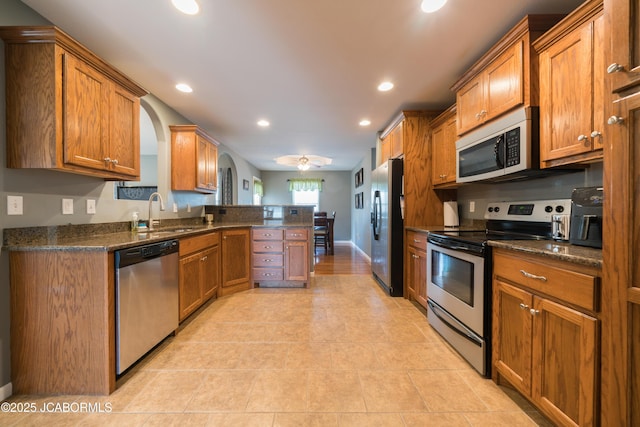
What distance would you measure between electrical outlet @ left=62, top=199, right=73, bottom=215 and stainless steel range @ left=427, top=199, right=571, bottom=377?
2.88m

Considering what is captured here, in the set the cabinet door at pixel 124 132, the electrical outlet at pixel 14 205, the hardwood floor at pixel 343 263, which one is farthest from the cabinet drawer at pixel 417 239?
the electrical outlet at pixel 14 205

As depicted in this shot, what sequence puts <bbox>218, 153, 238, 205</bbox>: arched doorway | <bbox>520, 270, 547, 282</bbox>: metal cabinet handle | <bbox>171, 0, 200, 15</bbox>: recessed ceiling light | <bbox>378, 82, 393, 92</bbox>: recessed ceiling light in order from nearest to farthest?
<bbox>520, 270, 547, 282</bbox>: metal cabinet handle < <bbox>171, 0, 200, 15</bbox>: recessed ceiling light < <bbox>378, 82, 393, 92</bbox>: recessed ceiling light < <bbox>218, 153, 238, 205</bbox>: arched doorway

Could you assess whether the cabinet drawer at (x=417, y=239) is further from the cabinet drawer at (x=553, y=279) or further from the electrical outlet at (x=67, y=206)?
the electrical outlet at (x=67, y=206)

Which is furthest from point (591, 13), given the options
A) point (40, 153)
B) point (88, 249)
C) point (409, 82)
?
point (40, 153)

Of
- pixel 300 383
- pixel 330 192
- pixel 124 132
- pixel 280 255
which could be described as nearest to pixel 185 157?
pixel 124 132

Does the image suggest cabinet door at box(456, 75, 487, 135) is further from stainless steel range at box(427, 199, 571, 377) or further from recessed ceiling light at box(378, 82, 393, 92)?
stainless steel range at box(427, 199, 571, 377)

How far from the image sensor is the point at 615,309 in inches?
38.0

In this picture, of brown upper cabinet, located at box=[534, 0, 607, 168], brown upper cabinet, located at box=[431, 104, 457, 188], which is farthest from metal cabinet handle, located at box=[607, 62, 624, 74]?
brown upper cabinet, located at box=[431, 104, 457, 188]

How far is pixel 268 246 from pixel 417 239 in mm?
1949

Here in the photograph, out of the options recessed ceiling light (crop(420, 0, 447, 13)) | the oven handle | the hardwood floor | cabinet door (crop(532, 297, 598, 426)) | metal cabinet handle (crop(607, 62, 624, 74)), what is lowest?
the hardwood floor

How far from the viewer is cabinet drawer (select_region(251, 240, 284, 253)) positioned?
3.63 meters

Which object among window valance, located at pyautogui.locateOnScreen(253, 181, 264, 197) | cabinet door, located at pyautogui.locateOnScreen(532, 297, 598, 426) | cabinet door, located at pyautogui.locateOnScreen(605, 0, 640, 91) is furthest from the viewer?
→ window valance, located at pyautogui.locateOnScreen(253, 181, 264, 197)

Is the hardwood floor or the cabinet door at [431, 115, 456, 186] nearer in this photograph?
the cabinet door at [431, 115, 456, 186]

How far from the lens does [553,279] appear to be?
1.23m
